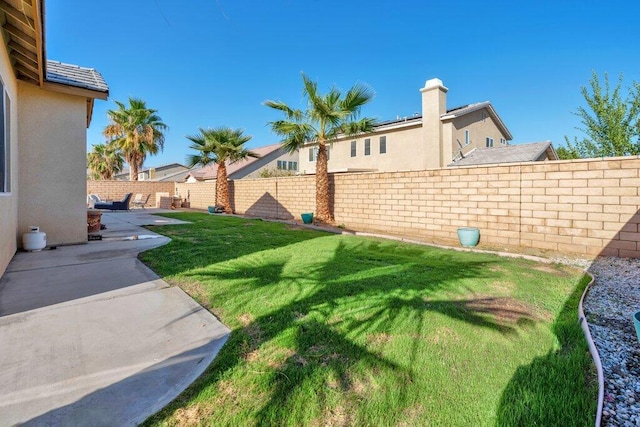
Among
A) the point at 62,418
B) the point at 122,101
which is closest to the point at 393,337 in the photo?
the point at 62,418

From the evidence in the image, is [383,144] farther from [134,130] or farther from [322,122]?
[134,130]

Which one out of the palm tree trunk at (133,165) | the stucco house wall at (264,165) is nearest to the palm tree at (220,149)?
the palm tree trunk at (133,165)

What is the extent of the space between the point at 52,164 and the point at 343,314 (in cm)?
777

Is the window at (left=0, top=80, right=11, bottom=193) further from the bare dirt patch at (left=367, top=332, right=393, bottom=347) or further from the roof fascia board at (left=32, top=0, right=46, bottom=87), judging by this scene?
the bare dirt patch at (left=367, top=332, right=393, bottom=347)

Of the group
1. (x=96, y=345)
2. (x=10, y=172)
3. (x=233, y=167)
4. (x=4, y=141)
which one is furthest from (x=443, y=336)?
(x=233, y=167)

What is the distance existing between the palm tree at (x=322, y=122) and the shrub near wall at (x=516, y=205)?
907 millimetres

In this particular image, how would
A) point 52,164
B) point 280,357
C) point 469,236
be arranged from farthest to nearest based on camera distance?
point 469,236 < point 52,164 < point 280,357

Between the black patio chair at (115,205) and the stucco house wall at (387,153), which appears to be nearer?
the black patio chair at (115,205)

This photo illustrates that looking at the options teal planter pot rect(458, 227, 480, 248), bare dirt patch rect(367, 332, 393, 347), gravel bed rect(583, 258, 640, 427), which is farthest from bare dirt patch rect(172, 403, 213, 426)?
teal planter pot rect(458, 227, 480, 248)

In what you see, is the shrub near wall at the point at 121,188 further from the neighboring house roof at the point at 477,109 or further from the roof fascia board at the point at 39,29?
the neighboring house roof at the point at 477,109

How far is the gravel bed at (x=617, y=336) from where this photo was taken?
2156mm

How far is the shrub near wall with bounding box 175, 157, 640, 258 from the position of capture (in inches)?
263

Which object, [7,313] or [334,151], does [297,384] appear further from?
[334,151]

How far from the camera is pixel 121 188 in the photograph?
2650 centimetres
